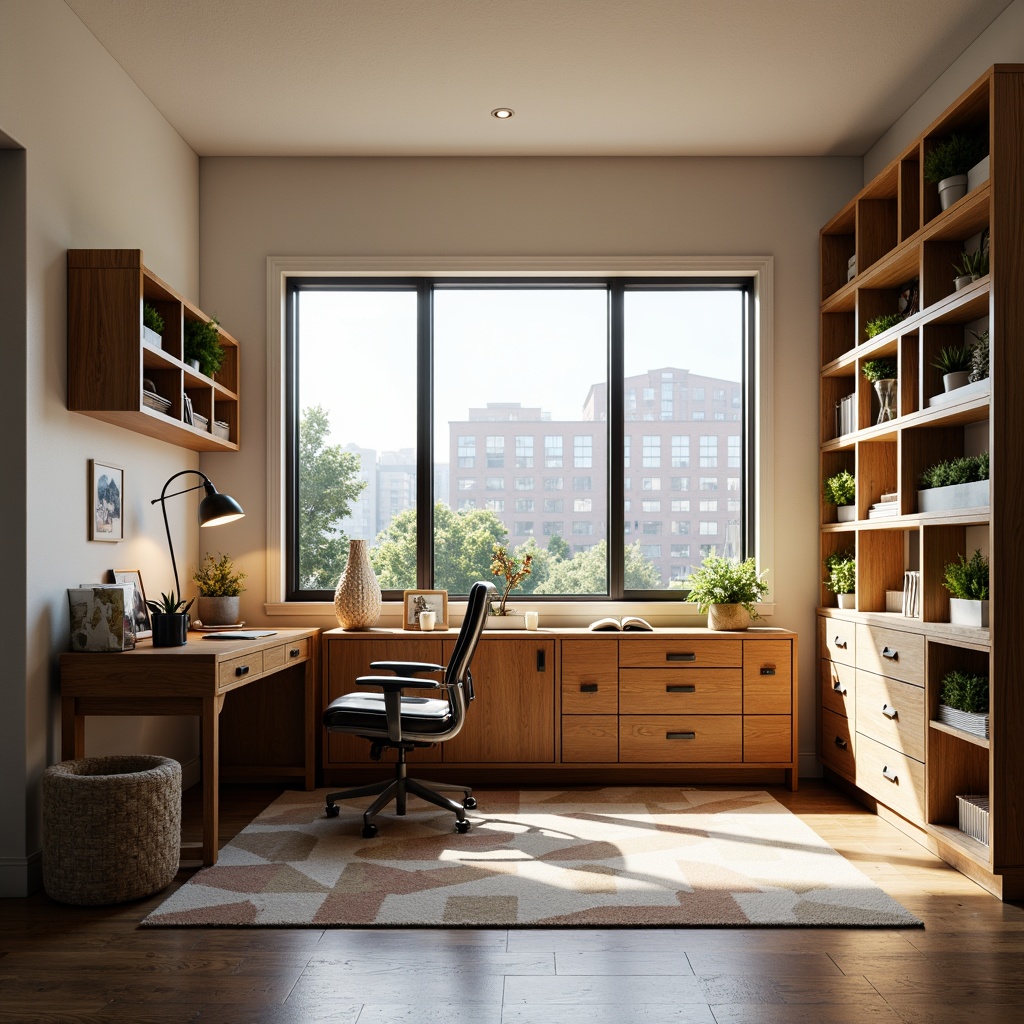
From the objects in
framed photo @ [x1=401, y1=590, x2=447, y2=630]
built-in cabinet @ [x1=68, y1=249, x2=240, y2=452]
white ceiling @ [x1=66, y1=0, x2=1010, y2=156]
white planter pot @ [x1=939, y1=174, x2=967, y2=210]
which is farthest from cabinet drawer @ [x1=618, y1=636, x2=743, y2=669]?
white ceiling @ [x1=66, y1=0, x2=1010, y2=156]

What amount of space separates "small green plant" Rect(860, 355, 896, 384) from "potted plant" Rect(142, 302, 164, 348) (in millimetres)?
3055

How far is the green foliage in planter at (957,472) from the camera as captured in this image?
11.0 feet

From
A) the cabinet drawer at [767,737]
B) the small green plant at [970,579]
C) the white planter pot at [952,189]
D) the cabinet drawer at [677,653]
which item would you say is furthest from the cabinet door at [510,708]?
the white planter pot at [952,189]

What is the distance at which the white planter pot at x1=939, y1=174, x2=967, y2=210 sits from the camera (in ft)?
11.3

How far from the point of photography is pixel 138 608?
3742mm

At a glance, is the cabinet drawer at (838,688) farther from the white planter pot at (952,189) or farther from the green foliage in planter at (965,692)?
the white planter pot at (952,189)

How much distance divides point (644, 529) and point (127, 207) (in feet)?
9.57

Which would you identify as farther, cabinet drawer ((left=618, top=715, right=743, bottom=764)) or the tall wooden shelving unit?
cabinet drawer ((left=618, top=715, right=743, bottom=764))

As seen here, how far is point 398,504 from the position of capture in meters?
5.05

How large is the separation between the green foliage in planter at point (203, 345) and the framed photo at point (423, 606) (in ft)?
4.75

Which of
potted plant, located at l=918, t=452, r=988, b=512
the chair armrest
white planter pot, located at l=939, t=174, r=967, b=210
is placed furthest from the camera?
the chair armrest

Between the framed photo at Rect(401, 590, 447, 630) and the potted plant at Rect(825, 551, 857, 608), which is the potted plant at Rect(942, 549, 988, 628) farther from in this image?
the framed photo at Rect(401, 590, 447, 630)

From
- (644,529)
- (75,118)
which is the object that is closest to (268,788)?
(644,529)

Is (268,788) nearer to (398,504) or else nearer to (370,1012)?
(398,504)
